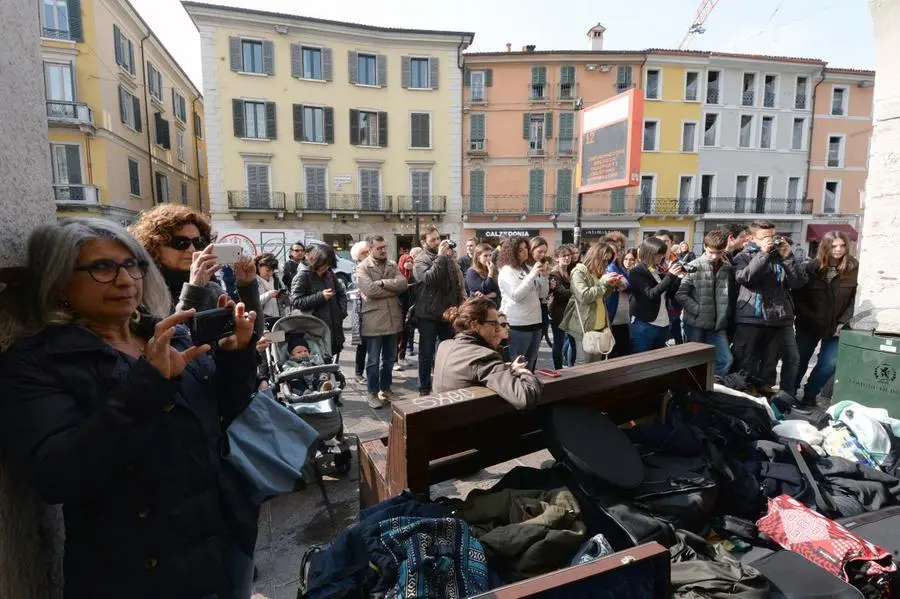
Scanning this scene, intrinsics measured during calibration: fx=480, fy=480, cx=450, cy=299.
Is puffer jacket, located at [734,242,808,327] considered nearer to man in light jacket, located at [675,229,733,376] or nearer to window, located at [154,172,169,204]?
man in light jacket, located at [675,229,733,376]

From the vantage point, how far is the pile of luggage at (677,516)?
5.76 ft

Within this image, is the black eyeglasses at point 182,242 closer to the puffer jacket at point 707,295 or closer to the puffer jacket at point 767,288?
the puffer jacket at point 707,295

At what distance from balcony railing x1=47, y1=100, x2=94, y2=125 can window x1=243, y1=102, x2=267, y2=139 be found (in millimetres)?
6534

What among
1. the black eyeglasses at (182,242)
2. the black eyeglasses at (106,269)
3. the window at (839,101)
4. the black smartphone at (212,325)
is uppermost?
the window at (839,101)

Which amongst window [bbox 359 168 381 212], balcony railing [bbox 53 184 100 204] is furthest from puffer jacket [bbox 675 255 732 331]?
balcony railing [bbox 53 184 100 204]

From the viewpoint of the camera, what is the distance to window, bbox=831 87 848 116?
2889cm

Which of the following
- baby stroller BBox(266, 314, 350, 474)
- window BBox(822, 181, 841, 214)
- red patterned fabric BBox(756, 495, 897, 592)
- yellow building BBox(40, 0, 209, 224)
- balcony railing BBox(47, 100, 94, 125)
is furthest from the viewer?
window BBox(822, 181, 841, 214)

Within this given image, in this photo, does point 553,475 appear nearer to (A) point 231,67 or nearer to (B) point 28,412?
(B) point 28,412

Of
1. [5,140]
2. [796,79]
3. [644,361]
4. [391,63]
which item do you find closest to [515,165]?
[391,63]

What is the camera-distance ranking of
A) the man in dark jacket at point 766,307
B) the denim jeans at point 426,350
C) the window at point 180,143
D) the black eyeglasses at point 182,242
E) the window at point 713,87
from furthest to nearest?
the window at point 180,143 < the window at point 713,87 < the denim jeans at point 426,350 < the man in dark jacket at point 766,307 < the black eyeglasses at point 182,242

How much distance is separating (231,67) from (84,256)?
2611cm

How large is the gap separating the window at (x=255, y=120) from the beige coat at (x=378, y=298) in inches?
867

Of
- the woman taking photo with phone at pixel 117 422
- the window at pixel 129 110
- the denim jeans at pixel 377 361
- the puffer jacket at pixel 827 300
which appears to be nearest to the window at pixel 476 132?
the window at pixel 129 110

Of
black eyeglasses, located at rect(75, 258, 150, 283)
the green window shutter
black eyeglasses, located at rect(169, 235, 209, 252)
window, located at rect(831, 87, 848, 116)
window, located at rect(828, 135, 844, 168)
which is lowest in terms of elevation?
black eyeglasses, located at rect(75, 258, 150, 283)
